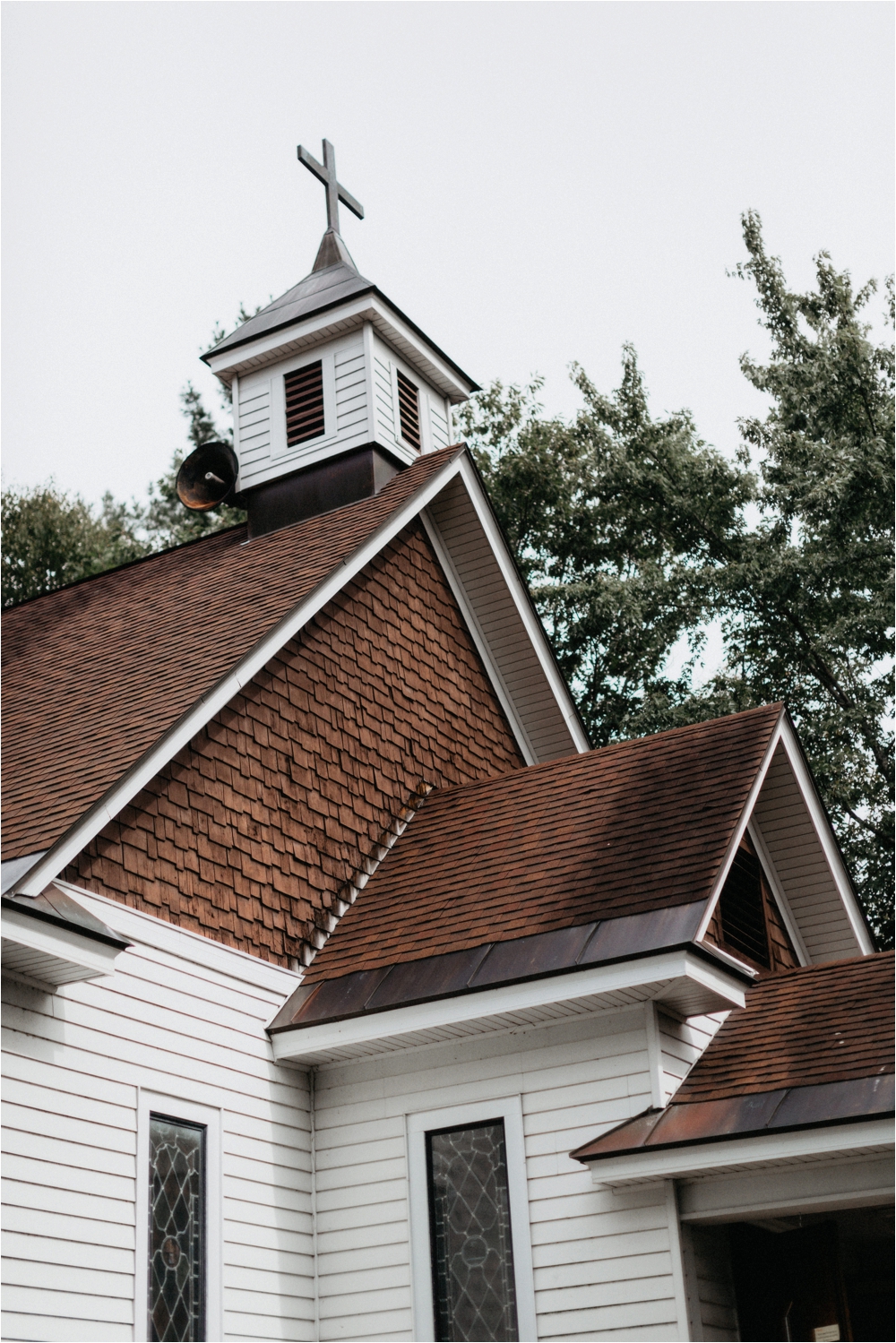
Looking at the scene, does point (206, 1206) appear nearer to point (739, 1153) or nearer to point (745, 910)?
point (739, 1153)

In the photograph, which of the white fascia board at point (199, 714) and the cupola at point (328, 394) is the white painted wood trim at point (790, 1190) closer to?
the white fascia board at point (199, 714)

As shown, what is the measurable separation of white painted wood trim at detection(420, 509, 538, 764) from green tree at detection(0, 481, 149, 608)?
1719 cm

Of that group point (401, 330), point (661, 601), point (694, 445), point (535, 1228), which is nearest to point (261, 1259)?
point (535, 1228)

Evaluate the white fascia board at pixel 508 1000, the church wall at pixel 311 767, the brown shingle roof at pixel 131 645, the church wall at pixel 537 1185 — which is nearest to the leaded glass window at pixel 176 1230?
the white fascia board at pixel 508 1000

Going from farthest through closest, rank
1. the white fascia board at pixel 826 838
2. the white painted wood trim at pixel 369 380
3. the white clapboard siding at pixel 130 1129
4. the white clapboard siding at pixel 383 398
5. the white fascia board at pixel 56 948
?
the white clapboard siding at pixel 383 398 < the white painted wood trim at pixel 369 380 < the white fascia board at pixel 826 838 < the white clapboard siding at pixel 130 1129 < the white fascia board at pixel 56 948

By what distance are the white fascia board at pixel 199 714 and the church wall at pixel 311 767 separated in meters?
0.36

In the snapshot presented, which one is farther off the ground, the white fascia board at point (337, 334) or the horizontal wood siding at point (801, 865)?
the white fascia board at point (337, 334)

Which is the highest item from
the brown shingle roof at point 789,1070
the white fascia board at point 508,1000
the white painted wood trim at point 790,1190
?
the white fascia board at point 508,1000

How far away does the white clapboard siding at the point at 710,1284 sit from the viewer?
7.93 m

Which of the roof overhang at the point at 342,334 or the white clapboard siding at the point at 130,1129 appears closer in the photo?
the white clapboard siding at the point at 130,1129

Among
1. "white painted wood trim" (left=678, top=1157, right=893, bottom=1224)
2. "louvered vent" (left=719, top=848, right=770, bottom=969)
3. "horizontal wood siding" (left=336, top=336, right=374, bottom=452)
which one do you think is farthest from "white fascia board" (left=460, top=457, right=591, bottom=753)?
"white painted wood trim" (left=678, top=1157, right=893, bottom=1224)

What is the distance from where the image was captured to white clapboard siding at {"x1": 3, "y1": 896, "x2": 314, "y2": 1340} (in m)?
7.31

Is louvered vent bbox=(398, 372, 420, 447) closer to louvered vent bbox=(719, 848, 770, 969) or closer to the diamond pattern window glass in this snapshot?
louvered vent bbox=(719, 848, 770, 969)

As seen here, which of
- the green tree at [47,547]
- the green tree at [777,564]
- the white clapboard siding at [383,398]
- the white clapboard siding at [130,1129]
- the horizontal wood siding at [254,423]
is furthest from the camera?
the green tree at [47,547]
